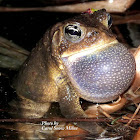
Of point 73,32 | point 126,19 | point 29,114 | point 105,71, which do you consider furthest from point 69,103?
point 126,19

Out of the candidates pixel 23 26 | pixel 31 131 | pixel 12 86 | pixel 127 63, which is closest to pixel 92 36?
pixel 127 63

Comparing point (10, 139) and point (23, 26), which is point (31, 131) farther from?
point (23, 26)

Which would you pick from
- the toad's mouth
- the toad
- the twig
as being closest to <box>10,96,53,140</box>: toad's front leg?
the toad

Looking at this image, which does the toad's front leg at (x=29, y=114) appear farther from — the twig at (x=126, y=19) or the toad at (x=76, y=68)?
the twig at (x=126, y=19)

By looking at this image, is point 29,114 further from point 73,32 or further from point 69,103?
point 73,32

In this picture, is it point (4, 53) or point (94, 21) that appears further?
point (4, 53)

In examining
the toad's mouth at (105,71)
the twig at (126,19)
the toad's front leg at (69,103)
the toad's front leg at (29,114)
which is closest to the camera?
the toad's mouth at (105,71)

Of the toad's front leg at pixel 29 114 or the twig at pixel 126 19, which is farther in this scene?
the twig at pixel 126 19

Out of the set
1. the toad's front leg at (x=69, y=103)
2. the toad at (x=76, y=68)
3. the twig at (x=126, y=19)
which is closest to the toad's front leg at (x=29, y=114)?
the toad at (x=76, y=68)
